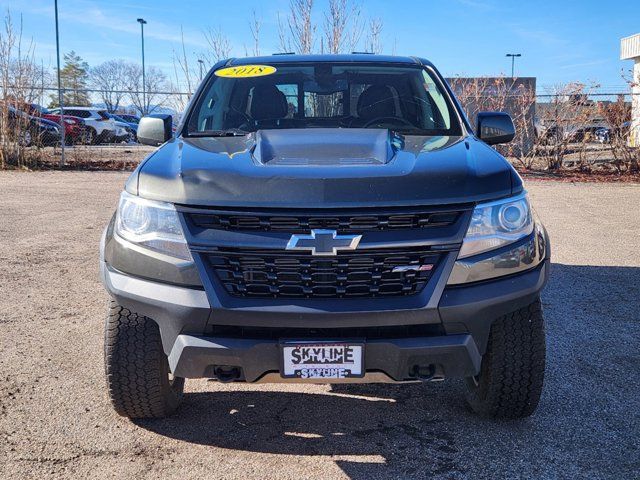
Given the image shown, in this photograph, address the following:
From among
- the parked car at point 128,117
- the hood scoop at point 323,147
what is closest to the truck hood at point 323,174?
the hood scoop at point 323,147

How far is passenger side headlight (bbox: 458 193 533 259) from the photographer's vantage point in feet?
9.01

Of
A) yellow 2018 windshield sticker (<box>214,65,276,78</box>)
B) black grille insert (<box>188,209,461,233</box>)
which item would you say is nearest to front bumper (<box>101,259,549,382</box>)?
black grille insert (<box>188,209,461,233</box>)

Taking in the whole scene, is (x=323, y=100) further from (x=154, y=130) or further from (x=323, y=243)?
(x=323, y=243)

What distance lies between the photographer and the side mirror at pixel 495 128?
13.7 feet

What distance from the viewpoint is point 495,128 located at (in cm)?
417

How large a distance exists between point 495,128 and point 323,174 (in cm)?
179

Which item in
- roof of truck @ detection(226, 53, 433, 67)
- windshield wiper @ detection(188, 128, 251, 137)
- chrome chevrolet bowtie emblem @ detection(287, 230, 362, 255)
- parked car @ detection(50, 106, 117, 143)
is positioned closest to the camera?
chrome chevrolet bowtie emblem @ detection(287, 230, 362, 255)

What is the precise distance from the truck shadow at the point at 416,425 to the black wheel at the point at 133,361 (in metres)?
0.24

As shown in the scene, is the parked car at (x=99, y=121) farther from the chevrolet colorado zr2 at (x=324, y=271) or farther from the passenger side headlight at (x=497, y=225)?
the passenger side headlight at (x=497, y=225)

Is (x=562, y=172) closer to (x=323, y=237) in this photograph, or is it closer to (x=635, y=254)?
(x=635, y=254)

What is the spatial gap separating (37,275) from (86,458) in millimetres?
3705

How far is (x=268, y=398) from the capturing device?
3.64m

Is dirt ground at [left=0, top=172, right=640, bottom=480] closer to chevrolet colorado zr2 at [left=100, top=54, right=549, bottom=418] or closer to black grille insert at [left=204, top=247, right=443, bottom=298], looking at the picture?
chevrolet colorado zr2 at [left=100, top=54, right=549, bottom=418]

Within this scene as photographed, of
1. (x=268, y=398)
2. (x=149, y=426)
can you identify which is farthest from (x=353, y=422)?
(x=149, y=426)
